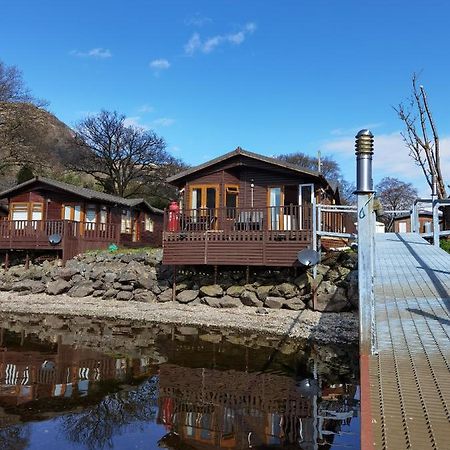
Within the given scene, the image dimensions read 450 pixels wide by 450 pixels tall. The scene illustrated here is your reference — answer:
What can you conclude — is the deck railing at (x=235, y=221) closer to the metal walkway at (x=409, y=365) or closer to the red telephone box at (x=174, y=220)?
the red telephone box at (x=174, y=220)

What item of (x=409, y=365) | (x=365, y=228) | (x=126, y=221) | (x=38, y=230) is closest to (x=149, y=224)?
(x=126, y=221)

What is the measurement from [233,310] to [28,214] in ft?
58.9

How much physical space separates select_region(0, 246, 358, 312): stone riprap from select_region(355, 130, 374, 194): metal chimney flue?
33.1ft

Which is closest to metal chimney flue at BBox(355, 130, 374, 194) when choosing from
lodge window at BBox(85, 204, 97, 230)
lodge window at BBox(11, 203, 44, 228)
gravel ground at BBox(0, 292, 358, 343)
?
gravel ground at BBox(0, 292, 358, 343)

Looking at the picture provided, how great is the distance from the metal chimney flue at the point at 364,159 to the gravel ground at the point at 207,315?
23.6ft

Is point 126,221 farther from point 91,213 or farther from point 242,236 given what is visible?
point 242,236

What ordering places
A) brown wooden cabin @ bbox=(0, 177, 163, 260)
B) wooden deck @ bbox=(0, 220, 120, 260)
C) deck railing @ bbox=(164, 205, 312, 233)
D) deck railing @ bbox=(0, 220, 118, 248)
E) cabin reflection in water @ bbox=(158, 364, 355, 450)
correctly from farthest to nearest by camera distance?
brown wooden cabin @ bbox=(0, 177, 163, 260), deck railing @ bbox=(0, 220, 118, 248), wooden deck @ bbox=(0, 220, 120, 260), deck railing @ bbox=(164, 205, 312, 233), cabin reflection in water @ bbox=(158, 364, 355, 450)

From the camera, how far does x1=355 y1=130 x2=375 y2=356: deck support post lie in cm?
529

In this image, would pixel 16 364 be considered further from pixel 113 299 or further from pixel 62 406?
pixel 113 299

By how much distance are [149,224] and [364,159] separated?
1245 inches

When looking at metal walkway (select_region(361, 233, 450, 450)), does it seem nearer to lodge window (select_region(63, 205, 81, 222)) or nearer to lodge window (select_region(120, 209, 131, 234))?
lodge window (select_region(63, 205, 81, 222))

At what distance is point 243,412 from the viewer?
23.0 ft

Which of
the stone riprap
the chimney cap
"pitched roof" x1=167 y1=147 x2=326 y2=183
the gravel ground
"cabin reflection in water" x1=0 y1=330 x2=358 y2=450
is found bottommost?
"cabin reflection in water" x1=0 y1=330 x2=358 y2=450

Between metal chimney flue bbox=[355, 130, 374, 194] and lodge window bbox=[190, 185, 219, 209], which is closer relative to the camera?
metal chimney flue bbox=[355, 130, 374, 194]
